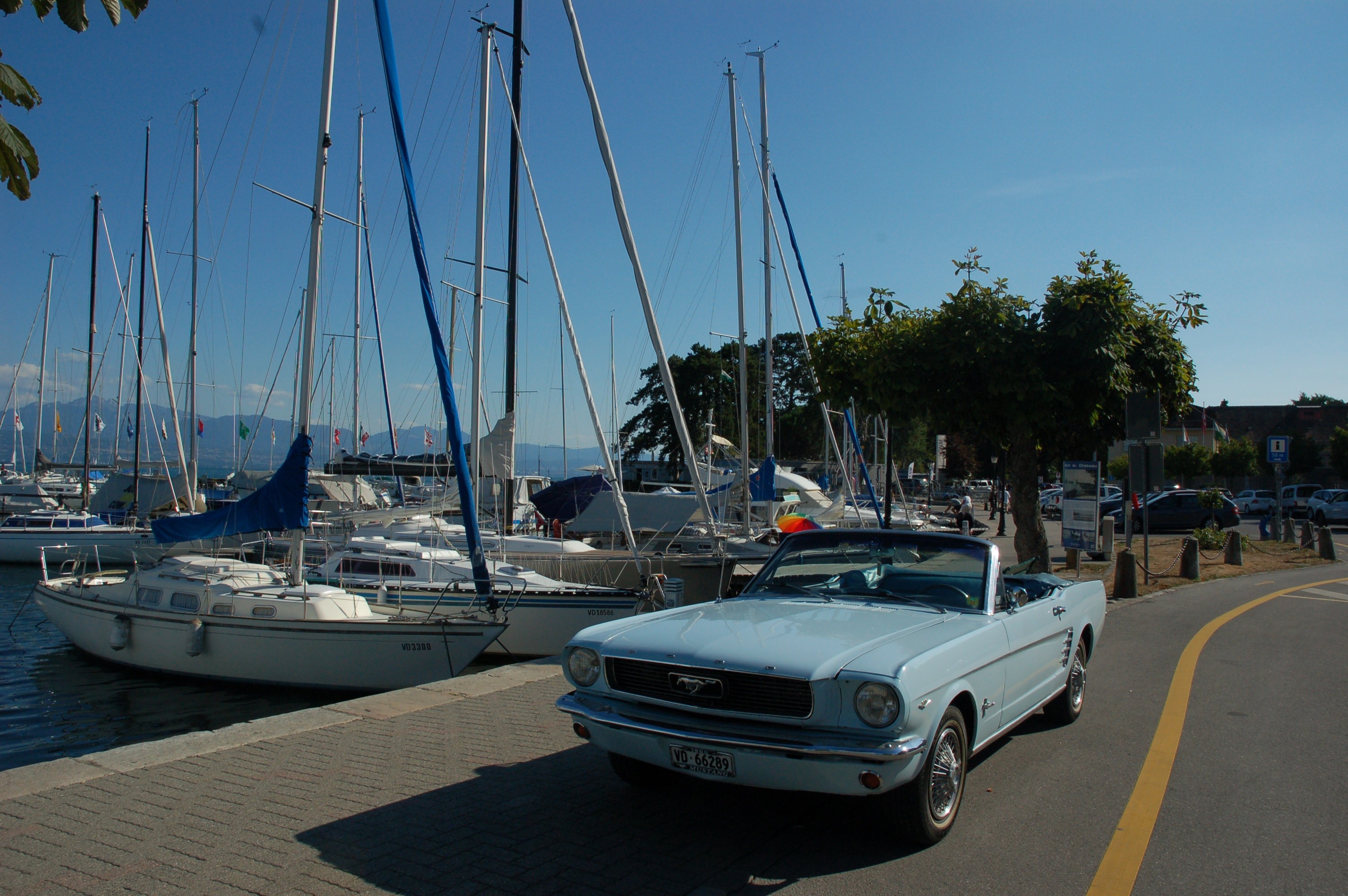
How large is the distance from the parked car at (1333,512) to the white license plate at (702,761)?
41.3 m

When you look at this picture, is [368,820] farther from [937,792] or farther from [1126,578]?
[1126,578]

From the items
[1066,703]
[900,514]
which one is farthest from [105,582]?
[900,514]

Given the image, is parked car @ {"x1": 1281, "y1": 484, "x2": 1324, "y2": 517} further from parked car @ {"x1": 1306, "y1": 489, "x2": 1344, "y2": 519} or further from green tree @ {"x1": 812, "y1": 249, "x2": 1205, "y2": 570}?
green tree @ {"x1": 812, "y1": 249, "x2": 1205, "y2": 570}

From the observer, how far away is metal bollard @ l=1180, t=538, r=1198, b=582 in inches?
673

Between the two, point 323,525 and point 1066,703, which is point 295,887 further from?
point 323,525

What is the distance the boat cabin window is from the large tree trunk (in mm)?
12455

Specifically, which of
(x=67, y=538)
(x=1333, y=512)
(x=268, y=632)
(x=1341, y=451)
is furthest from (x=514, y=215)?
(x=1341, y=451)

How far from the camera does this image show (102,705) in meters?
12.7

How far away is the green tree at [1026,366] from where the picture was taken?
39.8 ft

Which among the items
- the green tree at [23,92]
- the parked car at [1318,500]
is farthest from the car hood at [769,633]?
the parked car at [1318,500]

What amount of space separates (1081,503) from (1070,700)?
9.93 meters

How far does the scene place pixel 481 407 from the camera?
16.5 metres

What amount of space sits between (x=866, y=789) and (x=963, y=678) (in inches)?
38.3

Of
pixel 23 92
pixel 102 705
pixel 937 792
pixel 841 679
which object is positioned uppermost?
pixel 23 92
